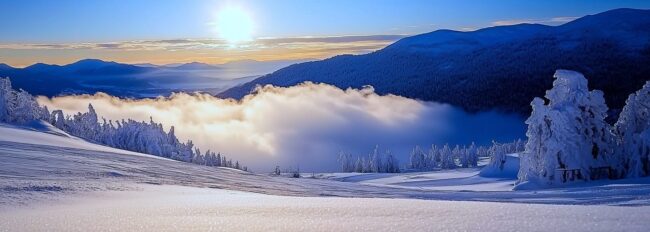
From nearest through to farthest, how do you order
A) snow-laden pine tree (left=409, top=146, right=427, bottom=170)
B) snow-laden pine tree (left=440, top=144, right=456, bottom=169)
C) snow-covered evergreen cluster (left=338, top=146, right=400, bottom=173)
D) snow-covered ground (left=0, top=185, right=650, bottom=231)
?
snow-covered ground (left=0, top=185, right=650, bottom=231)
snow-covered evergreen cluster (left=338, top=146, right=400, bottom=173)
snow-laden pine tree (left=440, top=144, right=456, bottom=169)
snow-laden pine tree (left=409, top=146, right=427, bottom=170)

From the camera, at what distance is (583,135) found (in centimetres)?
3488

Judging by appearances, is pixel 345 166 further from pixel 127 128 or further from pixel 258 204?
pixel 258 204

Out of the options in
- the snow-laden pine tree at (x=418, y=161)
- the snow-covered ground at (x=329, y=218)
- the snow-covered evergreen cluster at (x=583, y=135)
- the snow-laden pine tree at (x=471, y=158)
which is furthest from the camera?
the snow-laden pine tree at (x=471, y=158)

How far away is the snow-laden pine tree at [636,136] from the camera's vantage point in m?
34.0

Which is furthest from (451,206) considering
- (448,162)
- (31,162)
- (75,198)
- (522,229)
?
(448,162)

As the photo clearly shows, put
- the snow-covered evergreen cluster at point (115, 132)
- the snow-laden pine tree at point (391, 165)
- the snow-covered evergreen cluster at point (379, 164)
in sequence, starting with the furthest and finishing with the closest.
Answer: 1. the snow-covered evergreen cluster at point (379, 164)
2. the snow-laden pine tree at point (391, 165)
3. the snow-covered evergreen cluster at point (115, 132)

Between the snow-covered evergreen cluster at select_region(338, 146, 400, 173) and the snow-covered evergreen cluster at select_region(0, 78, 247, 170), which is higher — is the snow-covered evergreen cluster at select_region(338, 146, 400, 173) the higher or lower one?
the lower one

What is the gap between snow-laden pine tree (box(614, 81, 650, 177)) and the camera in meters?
34.0

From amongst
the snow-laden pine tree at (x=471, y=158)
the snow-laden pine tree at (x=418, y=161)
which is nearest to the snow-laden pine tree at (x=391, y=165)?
the snow-laden pine tree at (x=418, y=161)

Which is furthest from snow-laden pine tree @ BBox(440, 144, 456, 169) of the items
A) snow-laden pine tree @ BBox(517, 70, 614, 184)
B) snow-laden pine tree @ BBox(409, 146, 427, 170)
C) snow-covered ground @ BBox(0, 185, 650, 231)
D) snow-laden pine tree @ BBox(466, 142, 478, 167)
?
snow-covered ground @ BBox(0, 185, 650, 231)

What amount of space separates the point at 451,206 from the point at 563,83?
29147 mm

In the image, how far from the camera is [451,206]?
821 centimetres

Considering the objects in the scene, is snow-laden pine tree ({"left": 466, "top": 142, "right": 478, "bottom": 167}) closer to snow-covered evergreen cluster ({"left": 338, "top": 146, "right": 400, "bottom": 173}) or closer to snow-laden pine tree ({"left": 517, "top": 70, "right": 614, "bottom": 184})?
snow-covered evergreen cluster ({"left": 338, "top": 146, "right": 400, "bottom": 173})

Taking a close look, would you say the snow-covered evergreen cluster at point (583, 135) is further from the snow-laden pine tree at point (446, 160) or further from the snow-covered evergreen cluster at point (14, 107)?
the snow-laden pine tree at point (446, 160)
